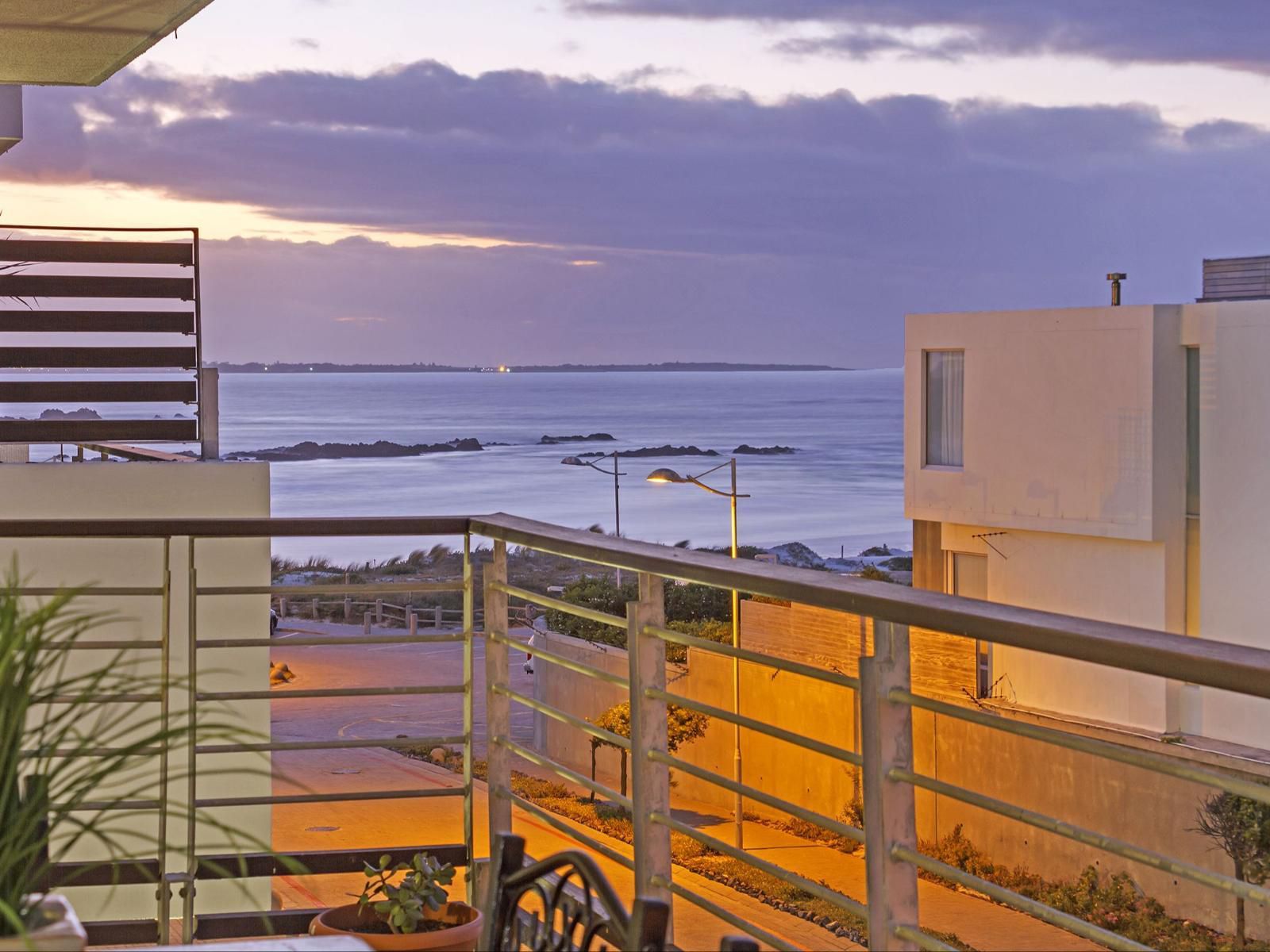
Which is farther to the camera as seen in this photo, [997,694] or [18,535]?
[997,694]

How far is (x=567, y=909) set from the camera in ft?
5.02

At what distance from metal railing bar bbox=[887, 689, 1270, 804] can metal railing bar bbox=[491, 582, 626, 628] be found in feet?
2.87

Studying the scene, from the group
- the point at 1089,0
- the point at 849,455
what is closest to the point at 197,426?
the point at 1089,0

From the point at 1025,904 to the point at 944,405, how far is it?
65.1ft

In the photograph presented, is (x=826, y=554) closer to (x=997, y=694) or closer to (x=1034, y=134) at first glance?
(x=1034, y=134)

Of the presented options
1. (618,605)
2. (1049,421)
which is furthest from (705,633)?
(618,605)

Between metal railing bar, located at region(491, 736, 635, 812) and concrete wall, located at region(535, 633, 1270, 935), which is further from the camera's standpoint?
concrete wall, located at region(535, 633, 1270, 935)

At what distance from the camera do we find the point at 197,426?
6.89 m

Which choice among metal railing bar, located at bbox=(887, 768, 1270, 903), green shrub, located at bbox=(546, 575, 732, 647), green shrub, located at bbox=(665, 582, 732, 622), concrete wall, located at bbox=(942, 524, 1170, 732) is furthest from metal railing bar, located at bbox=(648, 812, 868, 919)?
green shrub, located at bbox=(665, 582, 732, 622)

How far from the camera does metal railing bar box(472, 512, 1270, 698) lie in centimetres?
132

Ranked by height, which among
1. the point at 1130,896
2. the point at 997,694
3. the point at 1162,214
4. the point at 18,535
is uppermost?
the point at 1162,214

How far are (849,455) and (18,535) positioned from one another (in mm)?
60334

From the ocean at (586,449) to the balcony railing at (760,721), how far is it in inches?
1096

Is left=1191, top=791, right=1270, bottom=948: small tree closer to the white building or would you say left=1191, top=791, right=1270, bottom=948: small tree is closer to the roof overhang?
the white building
